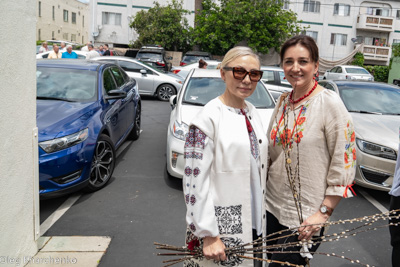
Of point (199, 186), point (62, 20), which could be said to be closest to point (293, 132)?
point (199, 186)

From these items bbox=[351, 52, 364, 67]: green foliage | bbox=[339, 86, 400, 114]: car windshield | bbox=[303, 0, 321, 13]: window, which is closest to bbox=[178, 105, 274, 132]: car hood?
bbox=[339, 86, 400, 114]: car windshield

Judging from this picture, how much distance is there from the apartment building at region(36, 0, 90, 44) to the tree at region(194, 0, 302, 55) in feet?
69.9

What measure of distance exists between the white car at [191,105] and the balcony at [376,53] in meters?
34.3

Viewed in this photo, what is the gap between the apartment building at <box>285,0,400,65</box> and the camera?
1382 inches

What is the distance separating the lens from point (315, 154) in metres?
1.99

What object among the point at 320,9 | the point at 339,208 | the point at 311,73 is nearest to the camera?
the point at 311,73

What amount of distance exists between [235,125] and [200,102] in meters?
4.02

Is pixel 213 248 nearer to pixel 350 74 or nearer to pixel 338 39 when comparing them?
pixel 350 74

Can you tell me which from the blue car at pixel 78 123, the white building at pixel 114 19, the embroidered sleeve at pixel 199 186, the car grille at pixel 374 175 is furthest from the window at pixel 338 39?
the embroidered sleeve at pixel 199 186

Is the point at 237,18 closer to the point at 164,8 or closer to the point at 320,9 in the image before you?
the point at 164,8

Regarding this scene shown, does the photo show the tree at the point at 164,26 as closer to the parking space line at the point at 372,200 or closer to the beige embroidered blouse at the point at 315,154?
the parking space line at the point at 372,200

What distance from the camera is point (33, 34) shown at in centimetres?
310

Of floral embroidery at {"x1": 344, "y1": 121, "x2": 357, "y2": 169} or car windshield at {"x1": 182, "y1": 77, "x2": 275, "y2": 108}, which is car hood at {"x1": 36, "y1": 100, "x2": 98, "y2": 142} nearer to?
car windshield at {"x1": 182, "y1": 77, "x2": 275, "y2": 108}

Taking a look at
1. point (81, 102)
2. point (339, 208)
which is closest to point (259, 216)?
point (339, 208)
